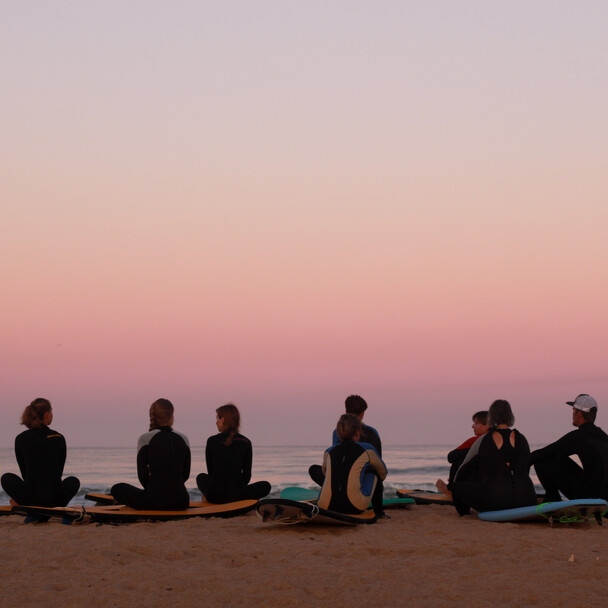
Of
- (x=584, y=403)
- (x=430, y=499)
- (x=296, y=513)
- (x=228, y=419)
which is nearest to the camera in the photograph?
(x=296, y=513)

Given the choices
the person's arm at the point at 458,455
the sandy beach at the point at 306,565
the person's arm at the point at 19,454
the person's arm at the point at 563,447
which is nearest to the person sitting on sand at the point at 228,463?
the sandy beach at the point at 306,565

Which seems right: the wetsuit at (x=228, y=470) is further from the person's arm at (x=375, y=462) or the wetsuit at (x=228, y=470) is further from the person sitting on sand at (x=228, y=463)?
the person's arm at (x=375, y=462)

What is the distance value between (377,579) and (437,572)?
53 cm

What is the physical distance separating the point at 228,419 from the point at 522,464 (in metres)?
3.70

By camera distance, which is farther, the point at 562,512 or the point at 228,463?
the point at 228,463

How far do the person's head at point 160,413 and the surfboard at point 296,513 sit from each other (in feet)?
5.45

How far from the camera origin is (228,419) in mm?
9703

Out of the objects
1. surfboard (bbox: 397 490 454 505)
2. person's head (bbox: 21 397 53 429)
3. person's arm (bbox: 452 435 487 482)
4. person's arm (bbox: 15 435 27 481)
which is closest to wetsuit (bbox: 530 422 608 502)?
person's arm (bbox: 452 435 487 482)

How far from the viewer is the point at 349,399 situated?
9.31m

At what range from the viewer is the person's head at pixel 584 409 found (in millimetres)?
8508

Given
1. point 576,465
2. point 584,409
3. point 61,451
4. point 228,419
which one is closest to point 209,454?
point 228,419

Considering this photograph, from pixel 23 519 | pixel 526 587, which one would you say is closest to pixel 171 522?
pixel 23 519

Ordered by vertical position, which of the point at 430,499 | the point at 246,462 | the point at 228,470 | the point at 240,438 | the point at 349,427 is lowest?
the point at 430,499

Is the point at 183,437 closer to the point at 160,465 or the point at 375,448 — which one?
the point at 160,465
